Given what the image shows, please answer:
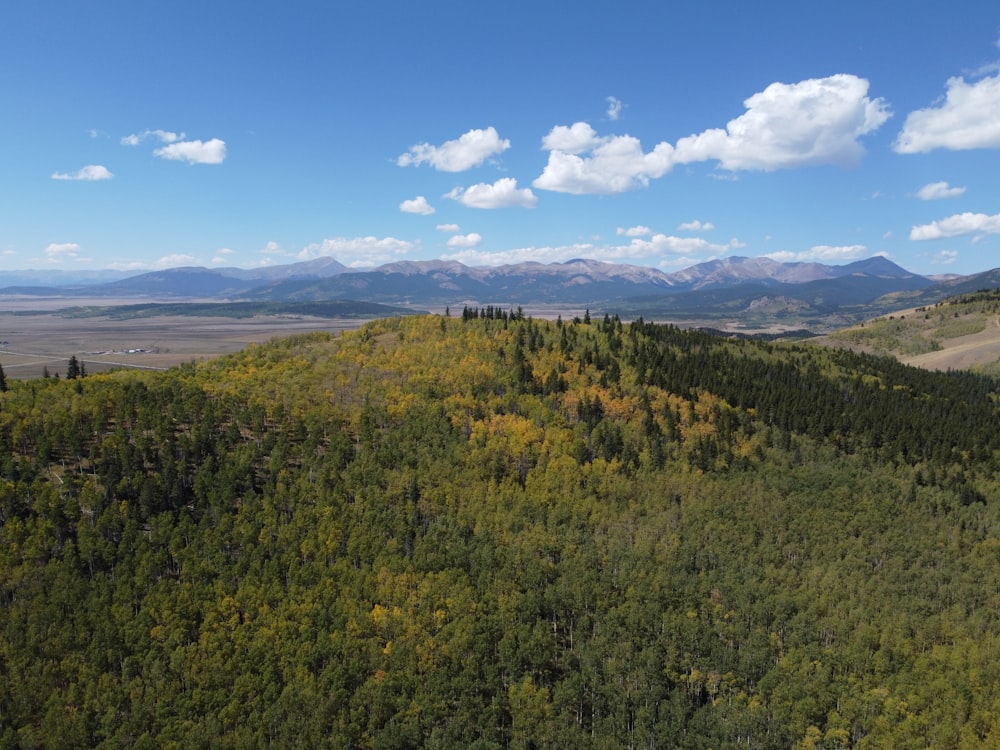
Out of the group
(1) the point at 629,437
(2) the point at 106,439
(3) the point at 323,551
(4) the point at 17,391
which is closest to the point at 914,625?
(1) the point at 629,437

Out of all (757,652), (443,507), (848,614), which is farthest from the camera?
(443,507)

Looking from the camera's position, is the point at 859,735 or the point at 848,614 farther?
the point at 848,614

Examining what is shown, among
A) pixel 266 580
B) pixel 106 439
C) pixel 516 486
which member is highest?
pixel 106 439

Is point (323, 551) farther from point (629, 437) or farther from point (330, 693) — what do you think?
point (629, 437)

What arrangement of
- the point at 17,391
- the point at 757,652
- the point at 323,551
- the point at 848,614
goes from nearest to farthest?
1. the point at 757,652
2. the point at 848,614
3. the point at 323,551
4. the point at 17,391

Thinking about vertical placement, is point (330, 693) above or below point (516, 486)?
below

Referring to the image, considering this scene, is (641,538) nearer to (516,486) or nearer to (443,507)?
(516,486)
